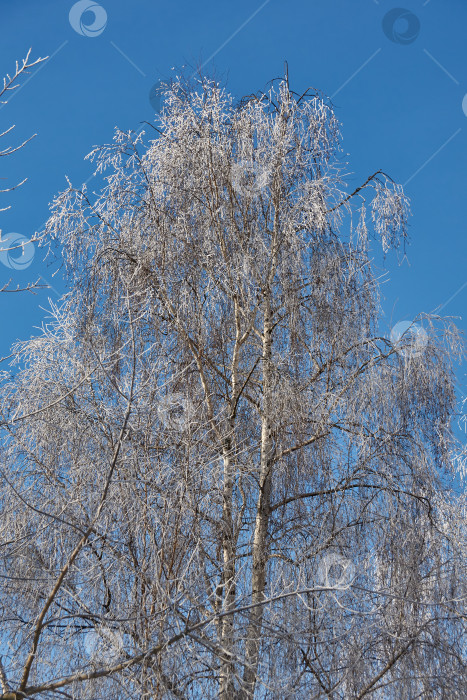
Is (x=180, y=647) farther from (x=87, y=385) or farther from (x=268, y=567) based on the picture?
(x=87, y=385)

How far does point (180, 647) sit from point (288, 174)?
14.4ft

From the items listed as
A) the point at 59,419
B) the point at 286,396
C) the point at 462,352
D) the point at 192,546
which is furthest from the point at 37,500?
the point at 462,352

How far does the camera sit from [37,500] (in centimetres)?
553
